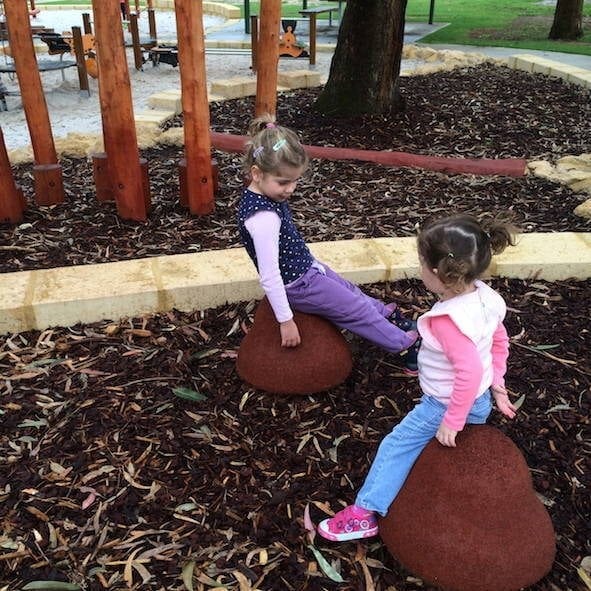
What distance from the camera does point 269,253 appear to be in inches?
112

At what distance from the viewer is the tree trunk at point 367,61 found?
7.02 m

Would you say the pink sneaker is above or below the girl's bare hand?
below

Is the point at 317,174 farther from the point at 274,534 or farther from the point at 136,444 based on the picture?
the point at 274,534

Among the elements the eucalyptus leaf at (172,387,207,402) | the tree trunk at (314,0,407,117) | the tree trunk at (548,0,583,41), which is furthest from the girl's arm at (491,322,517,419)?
the tree trunk at (548,0,583,41)

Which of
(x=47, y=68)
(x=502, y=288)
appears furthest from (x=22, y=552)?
(x=47, y=68)

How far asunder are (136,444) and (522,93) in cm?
813

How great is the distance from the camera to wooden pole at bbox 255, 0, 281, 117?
4.65m

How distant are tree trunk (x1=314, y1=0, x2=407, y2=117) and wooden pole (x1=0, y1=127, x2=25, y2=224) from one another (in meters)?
3.99

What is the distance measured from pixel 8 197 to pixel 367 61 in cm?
427

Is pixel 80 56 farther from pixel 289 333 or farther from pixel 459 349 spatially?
pixel 459 349

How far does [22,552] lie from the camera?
2.35m

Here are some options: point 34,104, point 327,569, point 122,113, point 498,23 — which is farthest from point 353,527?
point 498,23

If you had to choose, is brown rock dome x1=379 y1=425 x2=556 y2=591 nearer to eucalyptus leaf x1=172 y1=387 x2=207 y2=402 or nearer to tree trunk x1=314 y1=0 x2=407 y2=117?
eucalyptus leaf x1=172 y1=387 x2=207 y2=402

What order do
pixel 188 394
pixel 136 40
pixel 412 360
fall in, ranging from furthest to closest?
Result: pixel 136 40
pixel 412 360
pixel 188 394
